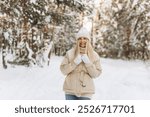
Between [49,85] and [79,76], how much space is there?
6.85 metres

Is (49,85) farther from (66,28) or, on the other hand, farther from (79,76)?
(66,28)

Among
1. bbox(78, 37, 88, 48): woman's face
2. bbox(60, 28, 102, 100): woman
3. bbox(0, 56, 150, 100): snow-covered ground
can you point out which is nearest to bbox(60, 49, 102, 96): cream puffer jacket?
bbox(60, 28, 102, 100): woman

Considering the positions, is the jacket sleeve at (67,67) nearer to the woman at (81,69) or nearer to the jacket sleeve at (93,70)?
the woman at (81,69)

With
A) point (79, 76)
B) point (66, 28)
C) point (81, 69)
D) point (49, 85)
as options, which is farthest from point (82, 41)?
point (66, 28)

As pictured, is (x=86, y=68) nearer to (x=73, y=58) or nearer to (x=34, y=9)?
(x=73, y=58)

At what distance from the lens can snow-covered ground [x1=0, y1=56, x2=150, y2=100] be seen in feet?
42.5

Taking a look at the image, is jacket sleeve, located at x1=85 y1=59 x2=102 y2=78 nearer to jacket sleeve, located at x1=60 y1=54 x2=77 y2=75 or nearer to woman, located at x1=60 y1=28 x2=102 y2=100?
woman, located at x1=60 y1=28 x2=102 y2=100

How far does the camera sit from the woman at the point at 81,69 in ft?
26.6

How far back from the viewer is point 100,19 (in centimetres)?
3931

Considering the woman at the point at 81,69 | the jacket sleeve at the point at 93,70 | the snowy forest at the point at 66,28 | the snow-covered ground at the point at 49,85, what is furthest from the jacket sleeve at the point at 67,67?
the snowy forest at the point at 66,28

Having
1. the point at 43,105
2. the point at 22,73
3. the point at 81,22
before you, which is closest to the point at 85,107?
the point at 43,105

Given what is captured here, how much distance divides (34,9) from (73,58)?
373 inches

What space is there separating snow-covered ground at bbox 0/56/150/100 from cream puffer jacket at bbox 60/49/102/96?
13.5 ft

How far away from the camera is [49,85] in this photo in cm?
1488
